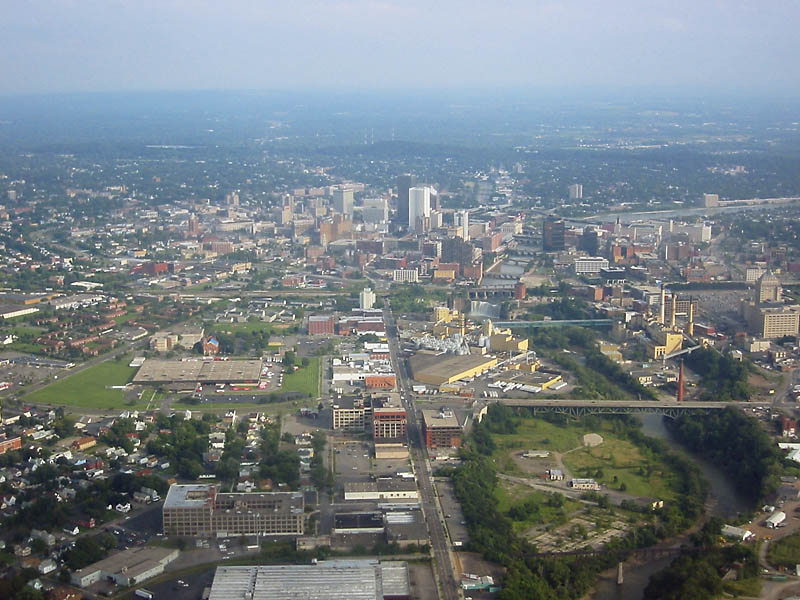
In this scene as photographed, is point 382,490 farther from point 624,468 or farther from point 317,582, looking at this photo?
point 624,468

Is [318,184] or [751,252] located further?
[318,184]

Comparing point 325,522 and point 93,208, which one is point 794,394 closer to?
point 325,522

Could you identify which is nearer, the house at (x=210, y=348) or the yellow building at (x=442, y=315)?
the house at (x=210, y=348)

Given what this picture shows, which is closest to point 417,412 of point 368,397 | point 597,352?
point 368,397

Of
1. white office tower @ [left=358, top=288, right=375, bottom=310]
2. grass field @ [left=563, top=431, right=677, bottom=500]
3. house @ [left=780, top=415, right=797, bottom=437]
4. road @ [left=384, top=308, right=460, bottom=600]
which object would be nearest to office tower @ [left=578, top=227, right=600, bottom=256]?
white office tower @ [left=358, top=288, right=375, bottom=310]

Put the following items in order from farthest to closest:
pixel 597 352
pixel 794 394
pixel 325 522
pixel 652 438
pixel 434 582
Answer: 1. pixel 597 352
2. pixel 794 394
3. pixel 652 438
4. pixel 325 522
5. pixel 434 582

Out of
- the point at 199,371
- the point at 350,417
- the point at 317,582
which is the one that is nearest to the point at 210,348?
the point at 199,371

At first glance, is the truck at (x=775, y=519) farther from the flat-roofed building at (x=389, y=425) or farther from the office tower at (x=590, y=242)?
the office tower at (x=590, y=242)

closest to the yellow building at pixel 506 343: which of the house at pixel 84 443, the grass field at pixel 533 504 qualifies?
the grass field at pixel 533 504
